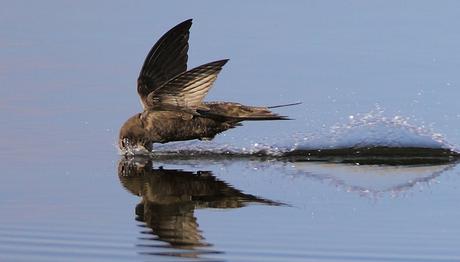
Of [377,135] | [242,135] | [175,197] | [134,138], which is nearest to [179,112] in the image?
[134,138]

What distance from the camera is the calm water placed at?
31.3 ft

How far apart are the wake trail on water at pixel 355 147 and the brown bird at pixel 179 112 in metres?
0.15

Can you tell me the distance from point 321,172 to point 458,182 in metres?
1.08

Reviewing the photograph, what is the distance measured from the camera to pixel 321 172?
39.7 feet

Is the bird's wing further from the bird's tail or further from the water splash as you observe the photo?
the water splash

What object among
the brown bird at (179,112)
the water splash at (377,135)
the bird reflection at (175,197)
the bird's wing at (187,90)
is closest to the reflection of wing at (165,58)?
the brown bird at (179,112)

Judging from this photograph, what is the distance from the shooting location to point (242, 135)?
13.6 meters

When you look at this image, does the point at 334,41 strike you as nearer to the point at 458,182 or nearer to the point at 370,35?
the point at 370,35

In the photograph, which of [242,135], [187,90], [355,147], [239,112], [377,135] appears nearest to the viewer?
[187,90]

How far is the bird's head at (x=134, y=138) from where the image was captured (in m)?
12.8

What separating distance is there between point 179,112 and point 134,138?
1.52 ft

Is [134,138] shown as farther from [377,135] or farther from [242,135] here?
[377,135]

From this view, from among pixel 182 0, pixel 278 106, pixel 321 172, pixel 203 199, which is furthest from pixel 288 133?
pixel 182 0

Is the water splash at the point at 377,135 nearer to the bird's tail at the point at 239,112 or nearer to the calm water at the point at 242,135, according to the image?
the calm water at the point at 242,135
